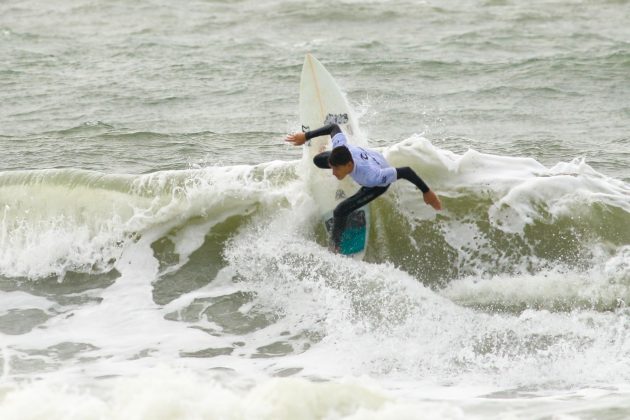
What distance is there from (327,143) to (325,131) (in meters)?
0.52

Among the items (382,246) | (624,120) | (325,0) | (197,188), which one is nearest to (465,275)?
(382,246)

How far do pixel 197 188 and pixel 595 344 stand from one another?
424 centimetres

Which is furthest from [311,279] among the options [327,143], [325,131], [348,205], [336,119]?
[336,119]

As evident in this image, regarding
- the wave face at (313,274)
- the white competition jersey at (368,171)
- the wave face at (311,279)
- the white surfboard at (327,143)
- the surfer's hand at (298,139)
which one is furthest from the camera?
the white surfboard at (327,143)

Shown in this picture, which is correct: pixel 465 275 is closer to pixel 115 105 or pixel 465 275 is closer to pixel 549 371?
pixel 549 371

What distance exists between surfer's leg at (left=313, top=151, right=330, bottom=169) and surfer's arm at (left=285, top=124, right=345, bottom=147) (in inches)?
8.0

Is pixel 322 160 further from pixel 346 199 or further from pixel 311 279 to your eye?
pixel 311 279

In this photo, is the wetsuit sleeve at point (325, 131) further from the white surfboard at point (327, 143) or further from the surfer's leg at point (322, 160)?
the white surfboard at point (327, 143)

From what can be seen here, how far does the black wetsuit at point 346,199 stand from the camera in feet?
27.9

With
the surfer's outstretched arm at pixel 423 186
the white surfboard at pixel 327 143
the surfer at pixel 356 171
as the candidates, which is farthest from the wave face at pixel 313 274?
the surfer's outstretched arm at pixel 423 186

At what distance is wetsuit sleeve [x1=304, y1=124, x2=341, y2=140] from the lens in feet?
28.7

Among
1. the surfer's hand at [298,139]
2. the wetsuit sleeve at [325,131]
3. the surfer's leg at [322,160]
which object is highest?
the wetsuit sleeve at [325,131]

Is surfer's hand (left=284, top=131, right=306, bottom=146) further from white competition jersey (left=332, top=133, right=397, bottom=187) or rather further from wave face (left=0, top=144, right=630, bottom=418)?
wave face (left=0, top=144, right=630, bottom=418)

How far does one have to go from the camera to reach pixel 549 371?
271 inches
